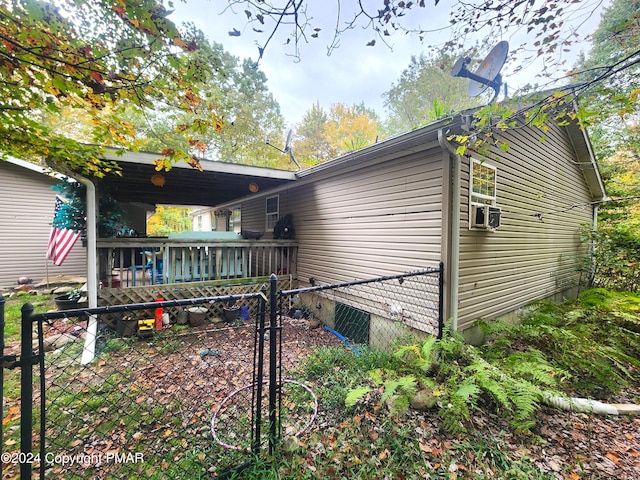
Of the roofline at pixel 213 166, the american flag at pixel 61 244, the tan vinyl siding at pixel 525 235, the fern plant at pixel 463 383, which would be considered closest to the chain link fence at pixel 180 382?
the fern plant at pixel 463 383

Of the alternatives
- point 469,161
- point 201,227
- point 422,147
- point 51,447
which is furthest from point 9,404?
point 201,227

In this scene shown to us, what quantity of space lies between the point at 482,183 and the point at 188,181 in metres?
6.94

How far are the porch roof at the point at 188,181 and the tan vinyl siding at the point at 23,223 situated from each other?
2.70 metres

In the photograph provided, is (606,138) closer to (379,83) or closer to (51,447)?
(379,83)

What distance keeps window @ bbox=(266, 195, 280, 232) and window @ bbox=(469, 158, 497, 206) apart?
Result: 18.5 feet

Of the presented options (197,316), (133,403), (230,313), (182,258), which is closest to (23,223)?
(182,258)

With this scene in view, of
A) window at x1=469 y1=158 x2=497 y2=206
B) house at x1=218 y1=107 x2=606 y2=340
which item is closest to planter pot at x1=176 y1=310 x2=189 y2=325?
house at x1=218 y1=107 x2=606 y2=340

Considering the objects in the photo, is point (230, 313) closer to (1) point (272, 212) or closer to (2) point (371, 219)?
(2) point (371, 219)

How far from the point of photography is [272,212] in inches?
346

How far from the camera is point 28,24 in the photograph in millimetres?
2340

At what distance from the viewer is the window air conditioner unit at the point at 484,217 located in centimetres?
431

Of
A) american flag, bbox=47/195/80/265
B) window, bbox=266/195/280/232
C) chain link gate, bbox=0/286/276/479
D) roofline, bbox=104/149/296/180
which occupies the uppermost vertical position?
roofline, bbox=104/149/296/180

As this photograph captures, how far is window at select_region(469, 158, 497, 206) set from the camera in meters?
4.27

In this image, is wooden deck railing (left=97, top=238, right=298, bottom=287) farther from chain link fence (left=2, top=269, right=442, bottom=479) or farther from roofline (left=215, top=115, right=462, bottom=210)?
roofline (left=215, top=115, right=462, bottom=210)
